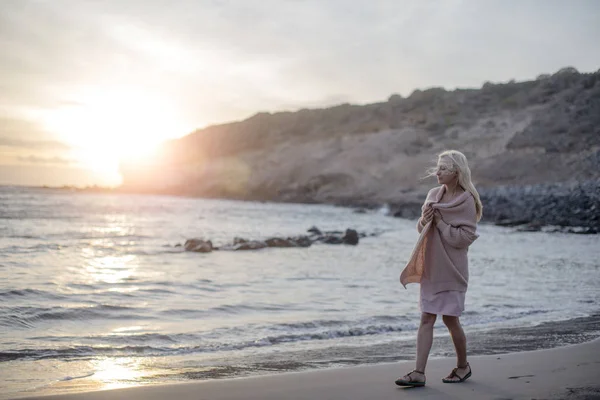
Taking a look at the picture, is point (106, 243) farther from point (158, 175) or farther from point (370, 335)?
point (158, 175)

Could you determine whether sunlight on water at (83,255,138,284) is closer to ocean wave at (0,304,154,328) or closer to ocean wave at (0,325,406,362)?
ocean wave at (0,304,154,328)

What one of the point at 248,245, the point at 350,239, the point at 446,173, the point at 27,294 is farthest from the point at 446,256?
the point at 350,239

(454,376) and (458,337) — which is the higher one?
(458,337)

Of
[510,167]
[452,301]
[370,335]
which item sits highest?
[510,167]

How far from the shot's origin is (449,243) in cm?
431

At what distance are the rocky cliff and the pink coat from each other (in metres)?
52.3

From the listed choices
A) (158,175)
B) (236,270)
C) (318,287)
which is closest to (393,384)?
(318,287)

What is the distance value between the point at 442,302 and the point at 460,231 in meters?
0.51

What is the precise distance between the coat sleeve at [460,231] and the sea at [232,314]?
4.48 feet

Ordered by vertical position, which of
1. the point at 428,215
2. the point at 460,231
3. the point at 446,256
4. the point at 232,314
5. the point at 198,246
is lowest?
the point at 232,314

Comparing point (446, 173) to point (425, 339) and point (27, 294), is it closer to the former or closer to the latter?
point (425, 339)

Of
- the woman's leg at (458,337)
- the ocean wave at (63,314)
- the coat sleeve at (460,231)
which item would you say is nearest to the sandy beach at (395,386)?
the woman's leg at (458,337)

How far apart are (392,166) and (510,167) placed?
21374 millimetres

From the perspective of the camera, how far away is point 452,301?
4.31m
